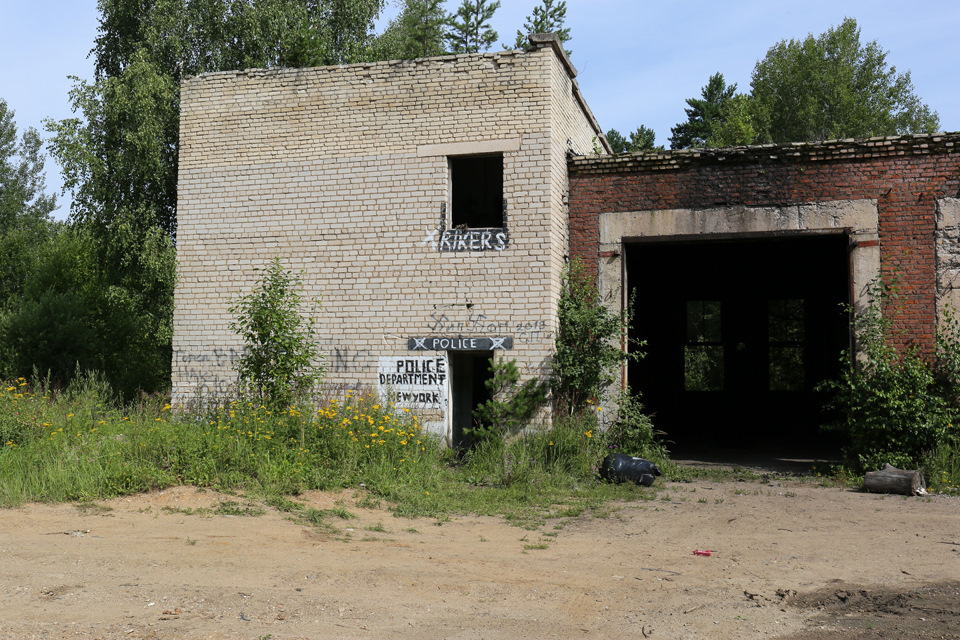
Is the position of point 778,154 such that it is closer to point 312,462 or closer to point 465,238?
point 465,238

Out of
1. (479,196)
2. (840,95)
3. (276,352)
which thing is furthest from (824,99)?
(276,352)

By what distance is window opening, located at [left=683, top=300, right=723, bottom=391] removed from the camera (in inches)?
754

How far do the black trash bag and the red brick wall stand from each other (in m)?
3.30

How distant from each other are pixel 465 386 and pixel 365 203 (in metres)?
3.57

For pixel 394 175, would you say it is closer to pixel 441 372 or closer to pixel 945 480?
pixel 441 372

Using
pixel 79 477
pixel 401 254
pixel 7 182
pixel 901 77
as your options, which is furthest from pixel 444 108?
pixel 7 182

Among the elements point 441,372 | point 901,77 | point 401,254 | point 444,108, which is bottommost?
point 441,372

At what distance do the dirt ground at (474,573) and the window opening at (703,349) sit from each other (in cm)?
1023

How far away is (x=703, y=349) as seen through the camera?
19250 mm

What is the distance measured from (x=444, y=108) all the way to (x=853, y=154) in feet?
21.0

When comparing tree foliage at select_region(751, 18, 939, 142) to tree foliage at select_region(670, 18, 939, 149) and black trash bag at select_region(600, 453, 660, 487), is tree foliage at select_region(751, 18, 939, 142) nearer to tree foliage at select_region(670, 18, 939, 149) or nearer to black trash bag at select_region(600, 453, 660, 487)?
tree foliage at select_region(670, 18, 939, 149)

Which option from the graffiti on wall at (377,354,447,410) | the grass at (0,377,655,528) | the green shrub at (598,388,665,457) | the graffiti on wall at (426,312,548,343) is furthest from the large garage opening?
the grass at (0,377,655,528)

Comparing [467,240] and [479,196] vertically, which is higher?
[479,196]

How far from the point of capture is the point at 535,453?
11.0 m
